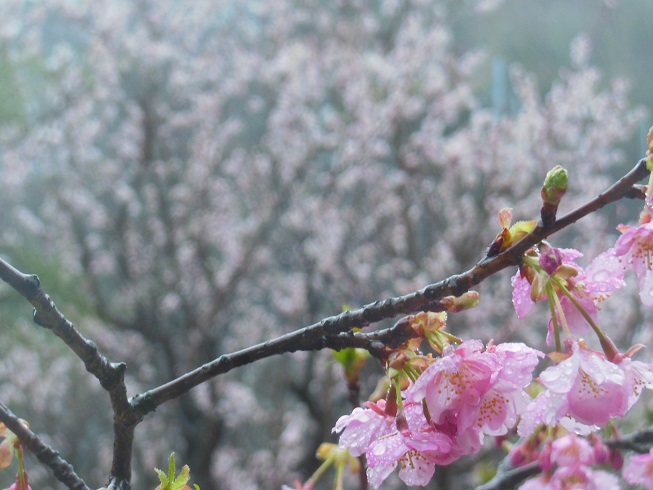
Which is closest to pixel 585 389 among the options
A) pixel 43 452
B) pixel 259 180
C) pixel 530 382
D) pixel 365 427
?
pixel 530 382

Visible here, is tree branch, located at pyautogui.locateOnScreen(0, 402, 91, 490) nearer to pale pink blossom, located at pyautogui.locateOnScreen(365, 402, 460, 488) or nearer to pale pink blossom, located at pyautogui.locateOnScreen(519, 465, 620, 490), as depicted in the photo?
pale pink blossom, located at pyautogui.locateOnScreen(365, 402, 460, 488)

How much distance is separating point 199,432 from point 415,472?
4.47m

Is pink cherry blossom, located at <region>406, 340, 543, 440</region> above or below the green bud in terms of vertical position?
below

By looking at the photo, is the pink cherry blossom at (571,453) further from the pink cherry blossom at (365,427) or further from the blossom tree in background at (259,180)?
the blossom tree in background at (259,180)

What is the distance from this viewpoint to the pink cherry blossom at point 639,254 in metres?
0.38

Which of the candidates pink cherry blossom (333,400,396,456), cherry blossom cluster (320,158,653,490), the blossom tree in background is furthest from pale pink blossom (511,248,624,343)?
the blossom tree in background

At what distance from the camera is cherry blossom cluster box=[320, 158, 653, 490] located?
35 cm

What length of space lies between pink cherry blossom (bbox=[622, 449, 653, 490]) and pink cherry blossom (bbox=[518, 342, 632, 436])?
3 cm

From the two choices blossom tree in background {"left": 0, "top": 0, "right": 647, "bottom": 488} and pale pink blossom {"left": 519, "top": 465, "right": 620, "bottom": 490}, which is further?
blossom tree in background {"left": 0, "top": 0, "right": 647, "bottom": 488}

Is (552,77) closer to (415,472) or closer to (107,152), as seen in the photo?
(107,152)

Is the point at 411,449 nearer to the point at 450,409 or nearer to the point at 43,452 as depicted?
the point at 450,409

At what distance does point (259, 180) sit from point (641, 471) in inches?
198

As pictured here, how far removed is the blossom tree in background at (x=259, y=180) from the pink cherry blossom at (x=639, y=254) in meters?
4.03

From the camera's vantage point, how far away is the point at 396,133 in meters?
4.91
